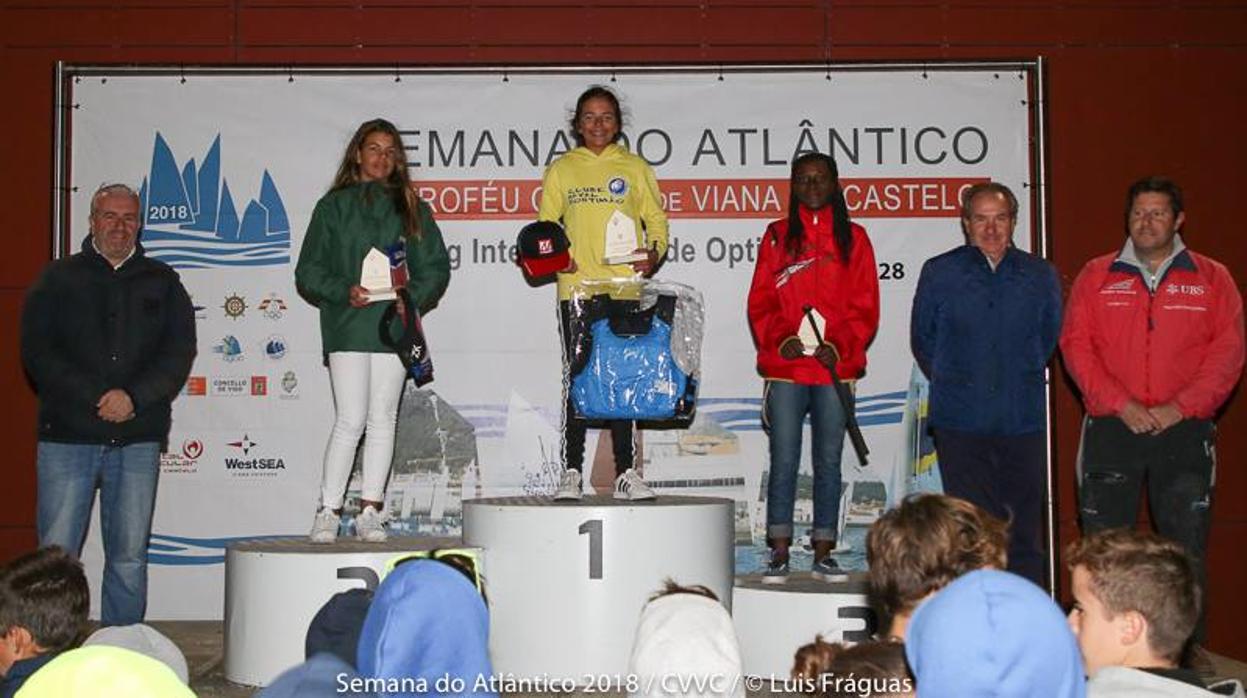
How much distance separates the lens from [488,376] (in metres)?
5.89

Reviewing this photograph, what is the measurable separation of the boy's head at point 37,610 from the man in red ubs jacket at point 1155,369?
3.26m

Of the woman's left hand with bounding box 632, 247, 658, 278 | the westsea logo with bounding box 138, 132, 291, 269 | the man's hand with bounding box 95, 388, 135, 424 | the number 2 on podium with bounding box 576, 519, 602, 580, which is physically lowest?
the number 2 on podium with bounding box 576, 519, 602, 580

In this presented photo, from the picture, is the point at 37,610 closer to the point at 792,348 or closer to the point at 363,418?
the point at 363,418

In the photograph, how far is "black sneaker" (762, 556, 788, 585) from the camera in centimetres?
468

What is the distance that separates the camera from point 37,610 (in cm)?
275

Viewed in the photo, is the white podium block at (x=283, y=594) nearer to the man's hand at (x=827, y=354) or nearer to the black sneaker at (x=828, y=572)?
the black sneaker at (x=828, y=572)

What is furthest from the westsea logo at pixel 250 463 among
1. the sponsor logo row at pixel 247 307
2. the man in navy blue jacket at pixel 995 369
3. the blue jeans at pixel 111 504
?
the man in navy blue jacket at pixel 995 369

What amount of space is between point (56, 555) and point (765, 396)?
106 inches

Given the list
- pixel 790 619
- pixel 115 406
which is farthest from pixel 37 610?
pixel 790 619

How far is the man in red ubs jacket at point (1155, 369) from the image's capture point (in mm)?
4652

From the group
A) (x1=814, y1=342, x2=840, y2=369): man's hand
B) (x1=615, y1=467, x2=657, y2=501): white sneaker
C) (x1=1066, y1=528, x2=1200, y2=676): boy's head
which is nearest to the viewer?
(x1=1066, y1=528, x2=1200, y2=676): boy's head

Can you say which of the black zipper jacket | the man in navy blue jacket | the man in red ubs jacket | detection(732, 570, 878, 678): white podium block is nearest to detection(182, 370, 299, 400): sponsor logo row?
the black zipper jacket

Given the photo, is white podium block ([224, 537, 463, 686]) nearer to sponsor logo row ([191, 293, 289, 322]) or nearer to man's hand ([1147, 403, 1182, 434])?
sponsor logo row ([191, 293, 289, 322])

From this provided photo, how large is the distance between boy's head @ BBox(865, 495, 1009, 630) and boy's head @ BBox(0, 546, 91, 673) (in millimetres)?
1592
